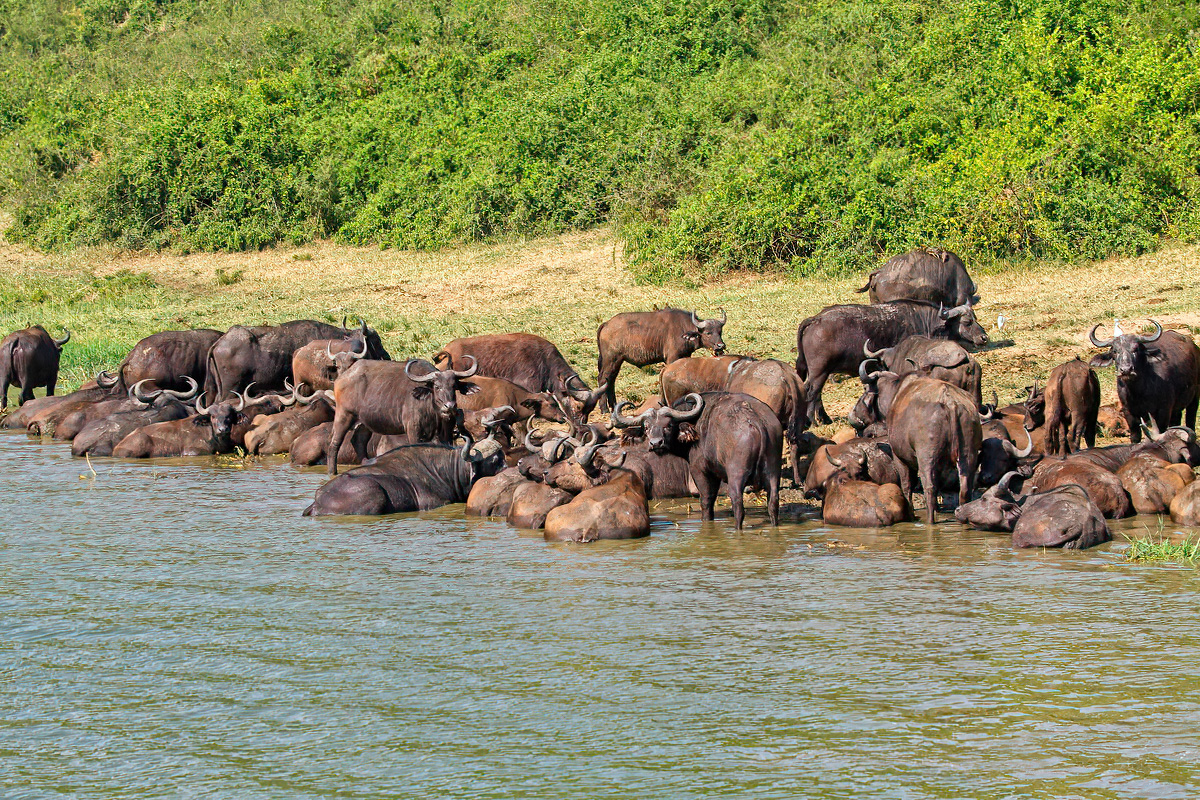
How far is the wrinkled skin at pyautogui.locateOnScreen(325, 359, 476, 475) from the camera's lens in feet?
39.7

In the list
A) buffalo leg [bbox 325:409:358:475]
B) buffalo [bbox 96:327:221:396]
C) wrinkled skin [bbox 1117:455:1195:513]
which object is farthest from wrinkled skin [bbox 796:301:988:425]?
buffalo [bbox 96:327:221:396]

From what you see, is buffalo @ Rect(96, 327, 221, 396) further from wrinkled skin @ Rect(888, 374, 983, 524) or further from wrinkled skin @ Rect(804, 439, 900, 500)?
wrinkled skin @ Rect(888, 374, 983, 524)

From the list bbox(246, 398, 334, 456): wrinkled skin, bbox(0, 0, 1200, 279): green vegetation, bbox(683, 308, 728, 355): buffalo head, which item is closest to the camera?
bbox(246, 398, 334, 456): wrinkled skin

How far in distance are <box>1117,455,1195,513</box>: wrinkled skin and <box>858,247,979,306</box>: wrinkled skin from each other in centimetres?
800

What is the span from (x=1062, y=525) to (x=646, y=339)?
24.4 ft

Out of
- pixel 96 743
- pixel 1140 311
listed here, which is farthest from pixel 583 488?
pixel 1140 311

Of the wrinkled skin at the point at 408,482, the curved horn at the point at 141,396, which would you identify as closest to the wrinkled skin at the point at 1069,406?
the wrinkled skin at the point at 408,482

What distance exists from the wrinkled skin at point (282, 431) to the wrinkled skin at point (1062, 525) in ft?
26.2

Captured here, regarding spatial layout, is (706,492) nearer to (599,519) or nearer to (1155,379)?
(599,519)

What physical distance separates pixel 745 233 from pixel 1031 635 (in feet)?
51.1

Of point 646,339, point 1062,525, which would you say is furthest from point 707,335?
point 1062,525

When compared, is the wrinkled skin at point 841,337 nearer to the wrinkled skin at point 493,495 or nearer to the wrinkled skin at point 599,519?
the wrinkled skin at point 493,495

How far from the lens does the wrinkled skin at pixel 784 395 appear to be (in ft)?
36.1

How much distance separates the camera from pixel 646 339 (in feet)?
50.6
